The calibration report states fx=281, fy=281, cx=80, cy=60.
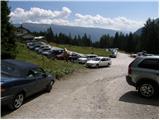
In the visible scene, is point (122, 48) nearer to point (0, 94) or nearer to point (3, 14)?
point (3, 14)

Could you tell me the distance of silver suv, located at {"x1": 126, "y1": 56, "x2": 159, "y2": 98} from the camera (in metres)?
11.1

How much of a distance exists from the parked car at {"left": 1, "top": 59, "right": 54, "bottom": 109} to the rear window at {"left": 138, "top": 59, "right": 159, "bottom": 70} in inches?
164

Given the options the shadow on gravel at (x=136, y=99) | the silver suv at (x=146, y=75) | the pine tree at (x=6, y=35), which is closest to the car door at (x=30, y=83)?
the shadow on gravel at (x=136, y=99)

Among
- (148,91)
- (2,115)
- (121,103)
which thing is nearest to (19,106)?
(2,115)

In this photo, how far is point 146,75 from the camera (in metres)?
11.3

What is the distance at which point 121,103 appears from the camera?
10500 millimetres

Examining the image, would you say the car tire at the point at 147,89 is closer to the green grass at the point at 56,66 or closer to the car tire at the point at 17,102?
the car tire at the point at 17,102

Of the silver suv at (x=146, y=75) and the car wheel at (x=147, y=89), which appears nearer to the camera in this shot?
the silver suv at (x=146, y=75)

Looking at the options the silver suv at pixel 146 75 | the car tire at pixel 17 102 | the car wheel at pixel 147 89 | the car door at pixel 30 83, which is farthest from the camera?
the car wheel at pixel 147 89

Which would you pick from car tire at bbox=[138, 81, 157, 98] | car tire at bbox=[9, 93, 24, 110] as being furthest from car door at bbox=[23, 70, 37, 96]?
car tire at bbox=[138, 81, 157, 98]

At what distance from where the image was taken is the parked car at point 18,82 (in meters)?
8.79

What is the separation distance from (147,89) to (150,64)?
3.34 feet

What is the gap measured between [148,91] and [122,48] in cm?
11148

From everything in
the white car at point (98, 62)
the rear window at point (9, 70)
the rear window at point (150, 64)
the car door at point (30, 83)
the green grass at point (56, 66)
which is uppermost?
the rear window at point (150, 64)
